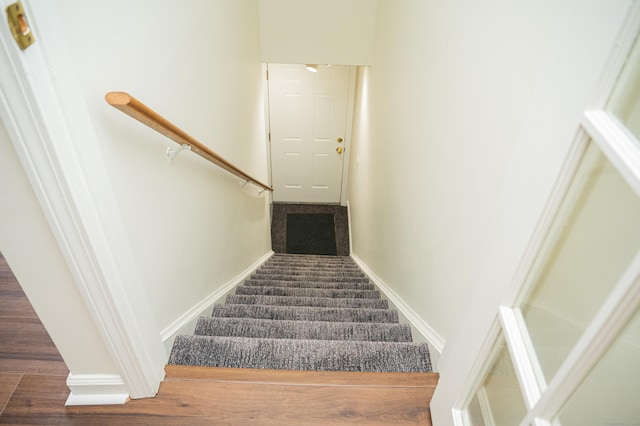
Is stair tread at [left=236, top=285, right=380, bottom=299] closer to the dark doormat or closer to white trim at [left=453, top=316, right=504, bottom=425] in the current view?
white trim at [left=453, top=316, right=504, bottom=425]

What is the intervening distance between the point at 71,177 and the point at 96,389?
782mm

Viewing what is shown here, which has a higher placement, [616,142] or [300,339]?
[616,142]

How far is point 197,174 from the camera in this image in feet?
5.02

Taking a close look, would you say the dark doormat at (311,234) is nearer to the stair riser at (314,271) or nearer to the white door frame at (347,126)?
the white door frame at (347,126)

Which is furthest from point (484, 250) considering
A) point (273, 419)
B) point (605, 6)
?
point (273, 419)

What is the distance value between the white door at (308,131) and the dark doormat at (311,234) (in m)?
0.31

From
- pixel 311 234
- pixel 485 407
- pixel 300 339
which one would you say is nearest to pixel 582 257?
pixel 485 407

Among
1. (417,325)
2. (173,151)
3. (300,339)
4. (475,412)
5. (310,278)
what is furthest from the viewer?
(310,278)

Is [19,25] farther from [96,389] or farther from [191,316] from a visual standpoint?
[191,316]

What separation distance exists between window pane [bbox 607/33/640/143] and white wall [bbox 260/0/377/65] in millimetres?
2963

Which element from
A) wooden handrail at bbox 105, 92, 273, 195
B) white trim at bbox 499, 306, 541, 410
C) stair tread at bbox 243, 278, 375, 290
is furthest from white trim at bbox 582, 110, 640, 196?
stair tread at bbox 243, 278, 375, 290

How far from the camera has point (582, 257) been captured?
A: 0.55 m

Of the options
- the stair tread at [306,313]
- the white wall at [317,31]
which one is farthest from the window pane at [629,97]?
the white wall at [317,31]

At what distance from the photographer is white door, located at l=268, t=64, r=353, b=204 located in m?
4.00
